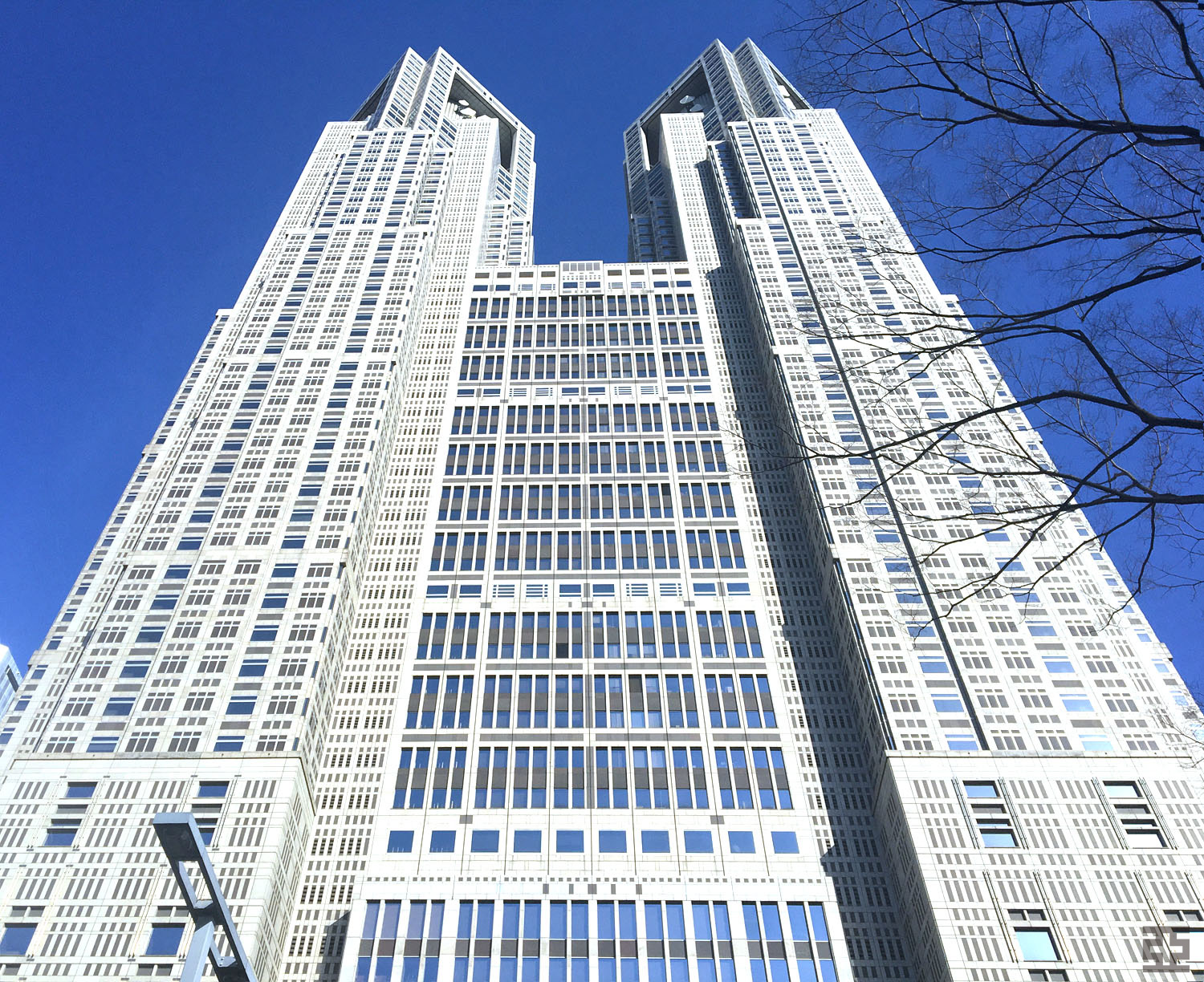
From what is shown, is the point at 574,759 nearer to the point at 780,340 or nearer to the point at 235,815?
the point at 235,815

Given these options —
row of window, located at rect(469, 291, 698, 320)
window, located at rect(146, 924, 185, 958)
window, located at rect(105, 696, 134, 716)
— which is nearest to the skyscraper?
window, located at rect(146, 924, 185, 958)

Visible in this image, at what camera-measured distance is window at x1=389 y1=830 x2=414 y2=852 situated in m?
53.5

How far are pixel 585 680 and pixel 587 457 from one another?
24163 millimetres

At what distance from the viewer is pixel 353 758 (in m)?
60.3

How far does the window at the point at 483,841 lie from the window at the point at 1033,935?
27.6 metres

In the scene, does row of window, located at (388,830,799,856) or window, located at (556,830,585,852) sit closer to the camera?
row of window, located at (388,830,799,856)

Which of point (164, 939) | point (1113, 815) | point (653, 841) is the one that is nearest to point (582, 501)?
point (653, 841)

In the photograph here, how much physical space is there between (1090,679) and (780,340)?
40074 millimetres

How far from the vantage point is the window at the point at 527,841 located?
53.9 metres

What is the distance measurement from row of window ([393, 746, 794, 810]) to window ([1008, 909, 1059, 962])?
1434 cm

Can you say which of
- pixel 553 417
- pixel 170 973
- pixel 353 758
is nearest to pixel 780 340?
Answer: pixel 553 417

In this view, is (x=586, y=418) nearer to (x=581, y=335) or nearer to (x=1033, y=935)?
(x=581, y=335)

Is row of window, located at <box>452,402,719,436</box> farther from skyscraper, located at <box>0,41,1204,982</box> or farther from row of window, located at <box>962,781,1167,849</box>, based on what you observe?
row of window, located at <box>962,781,1167,849</box>

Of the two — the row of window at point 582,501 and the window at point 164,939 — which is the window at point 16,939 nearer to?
the window at point 164,939
